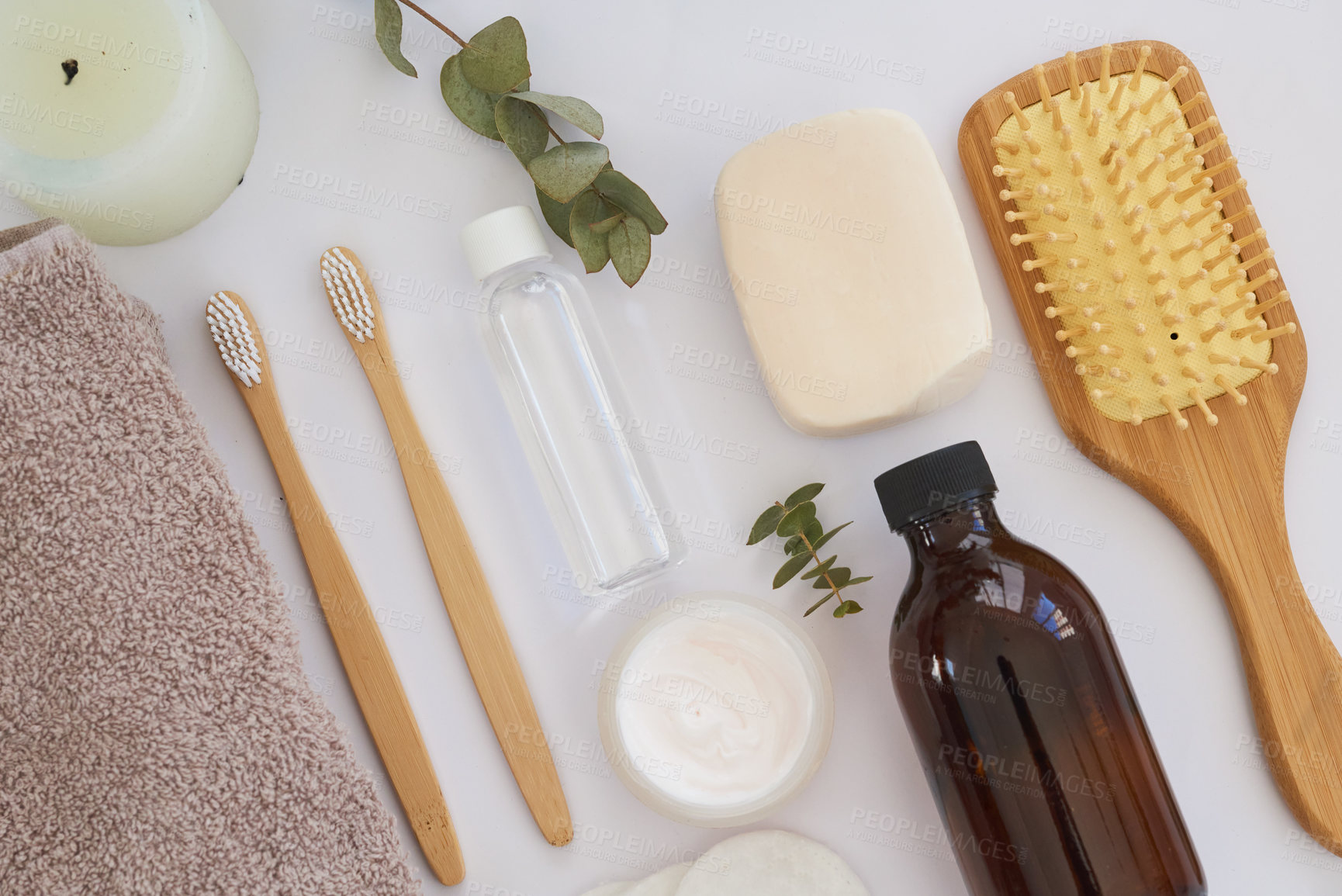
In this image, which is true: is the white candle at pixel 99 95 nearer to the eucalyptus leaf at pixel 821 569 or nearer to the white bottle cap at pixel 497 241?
the white bottle cap at pixel 497 241

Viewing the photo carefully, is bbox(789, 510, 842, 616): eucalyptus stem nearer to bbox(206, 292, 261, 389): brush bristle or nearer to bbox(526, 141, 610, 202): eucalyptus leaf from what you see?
bbox(526, 141, 610, 202): eucalyptus leaf

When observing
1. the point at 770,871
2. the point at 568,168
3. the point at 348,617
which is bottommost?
the point at 770,871

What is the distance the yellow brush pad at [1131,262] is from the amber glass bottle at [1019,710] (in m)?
0.14

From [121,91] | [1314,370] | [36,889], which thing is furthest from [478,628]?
[1314,370]

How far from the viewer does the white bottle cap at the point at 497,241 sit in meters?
0.59

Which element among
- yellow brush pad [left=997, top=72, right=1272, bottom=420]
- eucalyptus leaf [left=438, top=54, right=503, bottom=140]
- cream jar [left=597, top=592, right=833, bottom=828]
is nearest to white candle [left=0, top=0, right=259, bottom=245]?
eucalyptus leaf [left=438, top=54, right=503, bottom=140]

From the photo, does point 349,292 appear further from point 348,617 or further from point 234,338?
point 348,617

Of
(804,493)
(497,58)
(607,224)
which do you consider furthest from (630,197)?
(804,493)

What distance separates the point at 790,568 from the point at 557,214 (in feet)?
1.02

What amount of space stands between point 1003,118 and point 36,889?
84 centimetres

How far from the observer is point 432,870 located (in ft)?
2.08

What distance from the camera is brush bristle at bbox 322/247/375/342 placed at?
650 millimetres

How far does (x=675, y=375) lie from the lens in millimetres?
667

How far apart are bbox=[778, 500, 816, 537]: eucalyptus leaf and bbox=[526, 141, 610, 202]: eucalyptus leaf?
0.26 m
